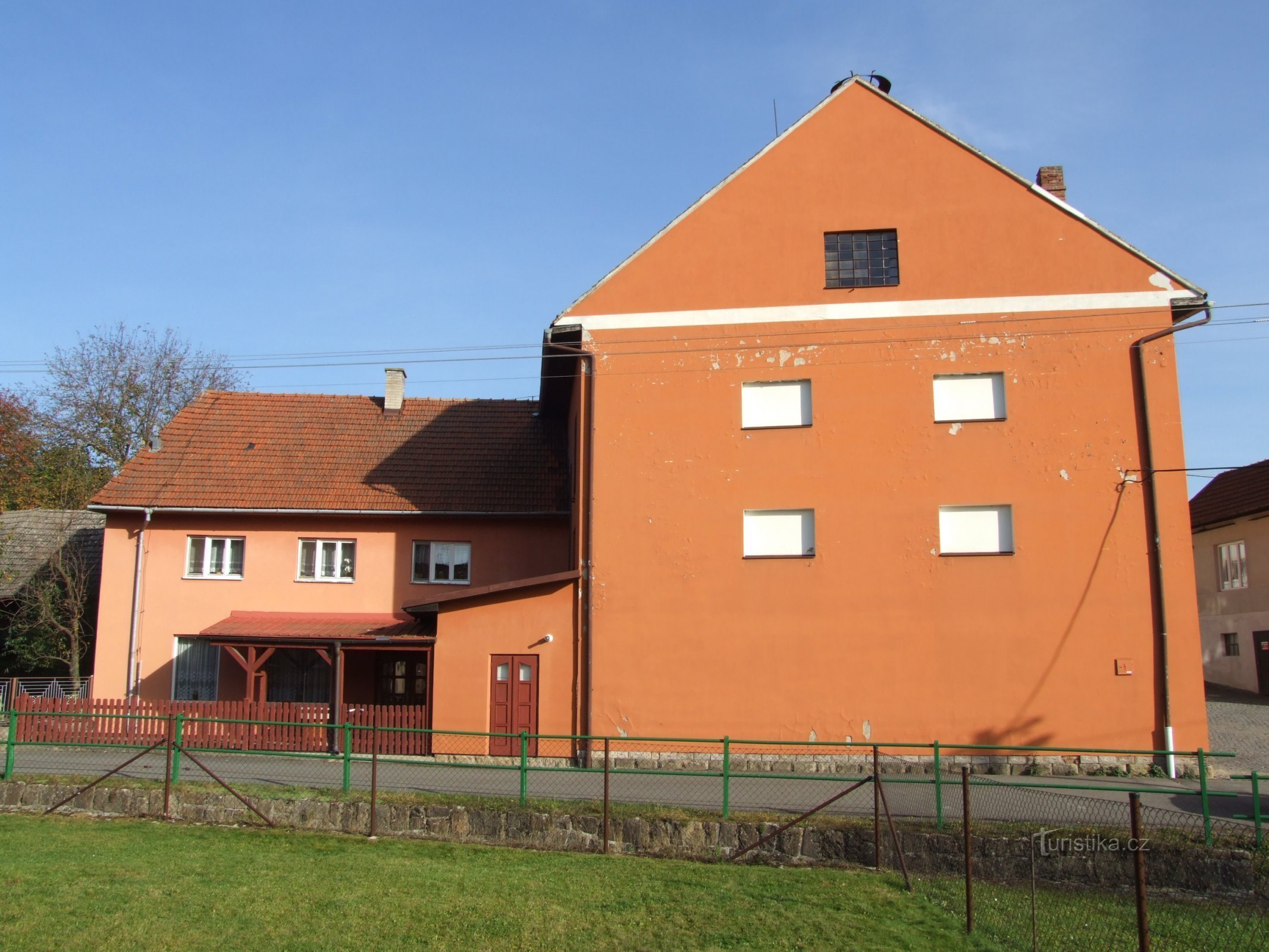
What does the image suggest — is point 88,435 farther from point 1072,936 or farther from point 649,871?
point 1072,936

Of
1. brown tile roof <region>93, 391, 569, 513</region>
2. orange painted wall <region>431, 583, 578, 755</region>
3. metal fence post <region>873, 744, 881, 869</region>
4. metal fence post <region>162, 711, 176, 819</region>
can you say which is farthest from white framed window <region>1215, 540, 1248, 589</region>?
metal fence post <region>162, 711, 176, 819</region>

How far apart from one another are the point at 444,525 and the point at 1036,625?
1320cm

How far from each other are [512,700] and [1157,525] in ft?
38.8

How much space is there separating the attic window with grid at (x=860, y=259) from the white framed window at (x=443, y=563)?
34.8 feet

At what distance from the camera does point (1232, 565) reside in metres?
31.5

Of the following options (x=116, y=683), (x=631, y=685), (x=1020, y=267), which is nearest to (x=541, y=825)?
(x=631, y=685)

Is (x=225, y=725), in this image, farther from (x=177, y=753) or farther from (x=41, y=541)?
(x=41, y=541)

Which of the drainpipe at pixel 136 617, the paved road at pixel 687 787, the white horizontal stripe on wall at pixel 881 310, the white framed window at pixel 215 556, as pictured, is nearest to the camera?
the paved road at pixel 687 787

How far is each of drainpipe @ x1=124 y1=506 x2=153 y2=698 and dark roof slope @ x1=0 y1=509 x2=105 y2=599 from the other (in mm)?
6564

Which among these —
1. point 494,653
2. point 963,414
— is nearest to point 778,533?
point 963,414

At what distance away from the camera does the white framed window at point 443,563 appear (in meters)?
23.8

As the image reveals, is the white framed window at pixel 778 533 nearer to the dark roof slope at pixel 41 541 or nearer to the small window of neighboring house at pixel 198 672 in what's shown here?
the small window of neighboring house at pixel 198 672

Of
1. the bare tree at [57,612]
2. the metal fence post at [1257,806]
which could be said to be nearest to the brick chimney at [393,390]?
the bare tree at [57,612]

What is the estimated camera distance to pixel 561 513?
23.7m
